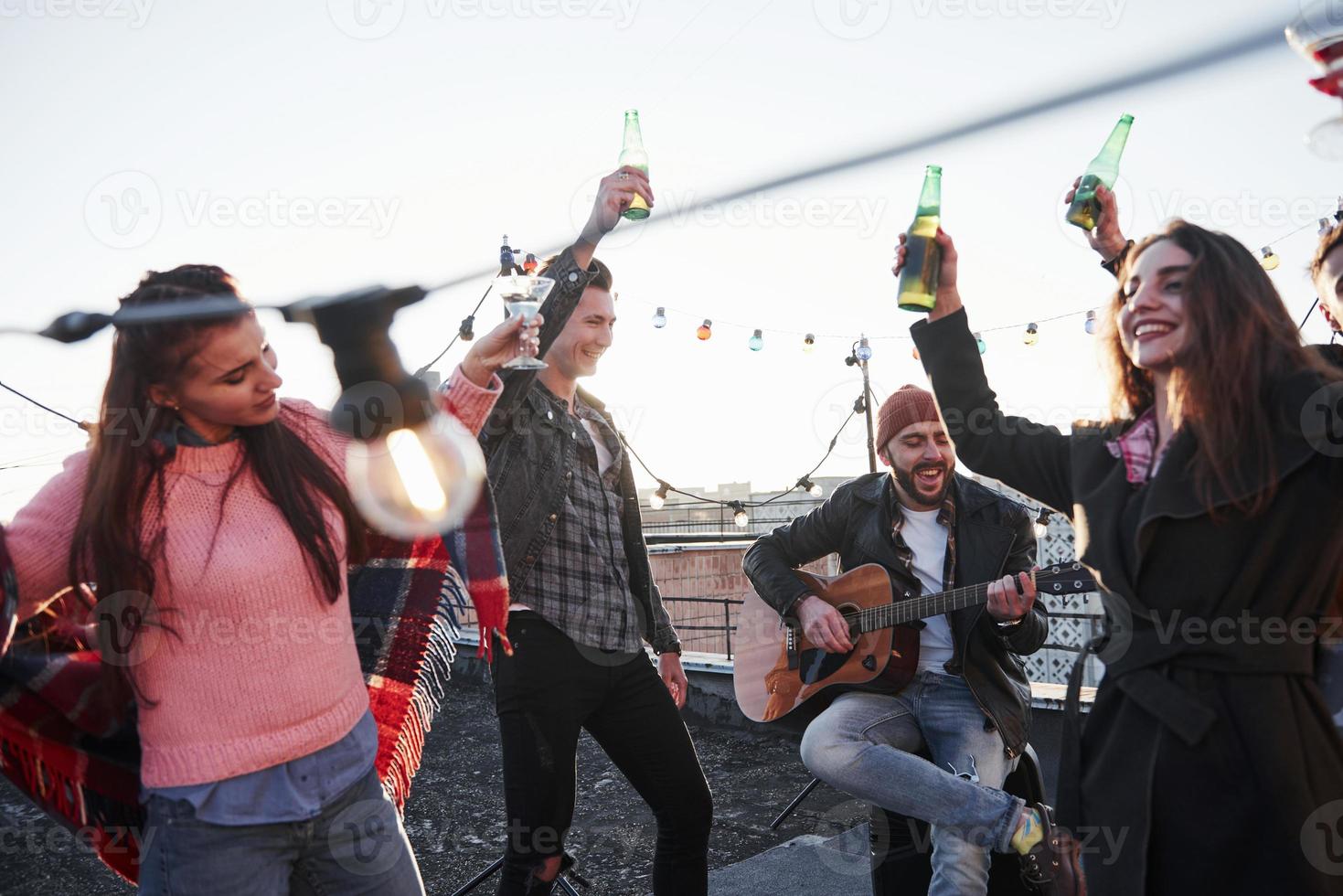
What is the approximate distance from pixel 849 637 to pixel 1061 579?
0.80 metres

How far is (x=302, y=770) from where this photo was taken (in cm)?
176

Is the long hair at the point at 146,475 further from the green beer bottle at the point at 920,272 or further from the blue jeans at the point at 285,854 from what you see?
the green beer bottle at the point at 920,272

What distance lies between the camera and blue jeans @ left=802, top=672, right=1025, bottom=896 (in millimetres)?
2828

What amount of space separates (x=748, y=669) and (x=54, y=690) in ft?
9.16

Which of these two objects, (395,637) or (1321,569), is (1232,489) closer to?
(1321,569)

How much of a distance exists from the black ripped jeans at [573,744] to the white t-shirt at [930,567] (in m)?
0.99

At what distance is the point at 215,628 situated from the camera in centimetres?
173

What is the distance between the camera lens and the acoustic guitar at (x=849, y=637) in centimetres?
333

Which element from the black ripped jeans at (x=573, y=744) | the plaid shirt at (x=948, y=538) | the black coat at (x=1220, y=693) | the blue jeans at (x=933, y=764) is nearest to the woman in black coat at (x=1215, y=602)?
the black coat at (x=1220, y=693)

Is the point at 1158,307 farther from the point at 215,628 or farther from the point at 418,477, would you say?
the point at 215,628

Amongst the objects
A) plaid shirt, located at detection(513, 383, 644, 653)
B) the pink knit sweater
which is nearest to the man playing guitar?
plaid shirt, located at detection(513, 383, 644, 653)

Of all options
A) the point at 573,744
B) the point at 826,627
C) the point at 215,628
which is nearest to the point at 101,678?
the point at 215,628

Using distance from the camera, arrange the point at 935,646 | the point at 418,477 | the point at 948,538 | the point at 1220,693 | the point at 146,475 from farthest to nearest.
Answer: the point at 948,538 → the point at 935,646 → the point at 418,477 → the point at 146,475 → the point at 1220,693

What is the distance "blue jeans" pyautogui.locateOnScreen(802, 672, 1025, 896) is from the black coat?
3.60 ft
